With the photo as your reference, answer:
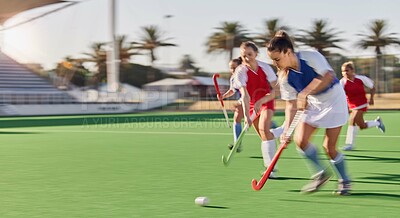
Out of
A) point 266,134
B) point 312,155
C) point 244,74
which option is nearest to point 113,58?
point 244,74

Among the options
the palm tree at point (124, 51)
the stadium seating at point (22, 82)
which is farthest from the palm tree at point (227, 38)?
the stadium seating at point (22, 82)

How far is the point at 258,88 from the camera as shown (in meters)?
9.21

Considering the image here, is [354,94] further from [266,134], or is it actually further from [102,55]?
[102,55]

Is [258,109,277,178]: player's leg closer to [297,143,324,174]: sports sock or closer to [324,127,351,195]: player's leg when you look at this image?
[297,143,324,174]: sports sock

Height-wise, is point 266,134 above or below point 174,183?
above

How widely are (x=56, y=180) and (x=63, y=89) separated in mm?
45052

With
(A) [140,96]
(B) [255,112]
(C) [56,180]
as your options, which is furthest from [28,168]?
(A) [140,96]

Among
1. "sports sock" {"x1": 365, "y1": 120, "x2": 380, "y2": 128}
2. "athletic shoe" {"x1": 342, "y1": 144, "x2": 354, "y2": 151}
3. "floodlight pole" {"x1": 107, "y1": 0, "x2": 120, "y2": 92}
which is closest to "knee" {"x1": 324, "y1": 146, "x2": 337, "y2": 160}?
"athletic shoe" {"x1": 342, "y1": 144, "x2": 354, "y2": 151}

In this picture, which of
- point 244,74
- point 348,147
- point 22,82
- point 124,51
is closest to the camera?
point 244,74

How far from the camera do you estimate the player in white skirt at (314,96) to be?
21.2 ft

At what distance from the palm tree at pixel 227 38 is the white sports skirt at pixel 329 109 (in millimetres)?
73758

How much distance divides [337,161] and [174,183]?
218 centimetres

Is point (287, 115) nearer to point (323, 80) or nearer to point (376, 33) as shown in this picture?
point (323, 80)

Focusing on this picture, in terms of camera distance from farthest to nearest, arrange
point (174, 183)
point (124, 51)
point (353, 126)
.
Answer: point (124, 51)
point (353, 126)
point (174, 183)
